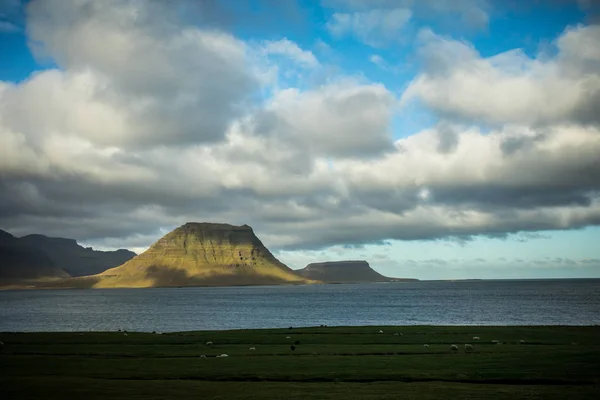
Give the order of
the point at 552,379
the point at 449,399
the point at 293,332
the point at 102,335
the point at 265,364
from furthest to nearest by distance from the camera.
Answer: the point at 293,332, the point at 102,335, the point at 265,364, the point at 552,379, the point at 449,399

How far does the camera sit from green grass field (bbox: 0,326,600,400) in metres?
30.0

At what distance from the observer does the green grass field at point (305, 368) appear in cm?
2997

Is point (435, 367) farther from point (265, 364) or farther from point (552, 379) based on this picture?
point (265, 364)

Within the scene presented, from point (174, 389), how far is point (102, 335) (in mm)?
40114

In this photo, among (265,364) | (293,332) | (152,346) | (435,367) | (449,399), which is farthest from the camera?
(293,332)

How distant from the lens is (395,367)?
3881cm

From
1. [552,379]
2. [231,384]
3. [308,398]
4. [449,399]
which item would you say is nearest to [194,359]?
[231,384]

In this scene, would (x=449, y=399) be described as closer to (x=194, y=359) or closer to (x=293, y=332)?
(x=194, y=359)

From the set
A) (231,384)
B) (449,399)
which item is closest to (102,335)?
(231,384)

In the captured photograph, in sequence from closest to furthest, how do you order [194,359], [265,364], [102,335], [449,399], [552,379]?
[449,399] → [552,379] → [265,364] → [194,359] → [102,335]

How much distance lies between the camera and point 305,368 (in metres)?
38.7

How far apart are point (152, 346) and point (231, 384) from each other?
80.0ft

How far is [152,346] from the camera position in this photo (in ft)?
180

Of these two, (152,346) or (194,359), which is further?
(152,346)
